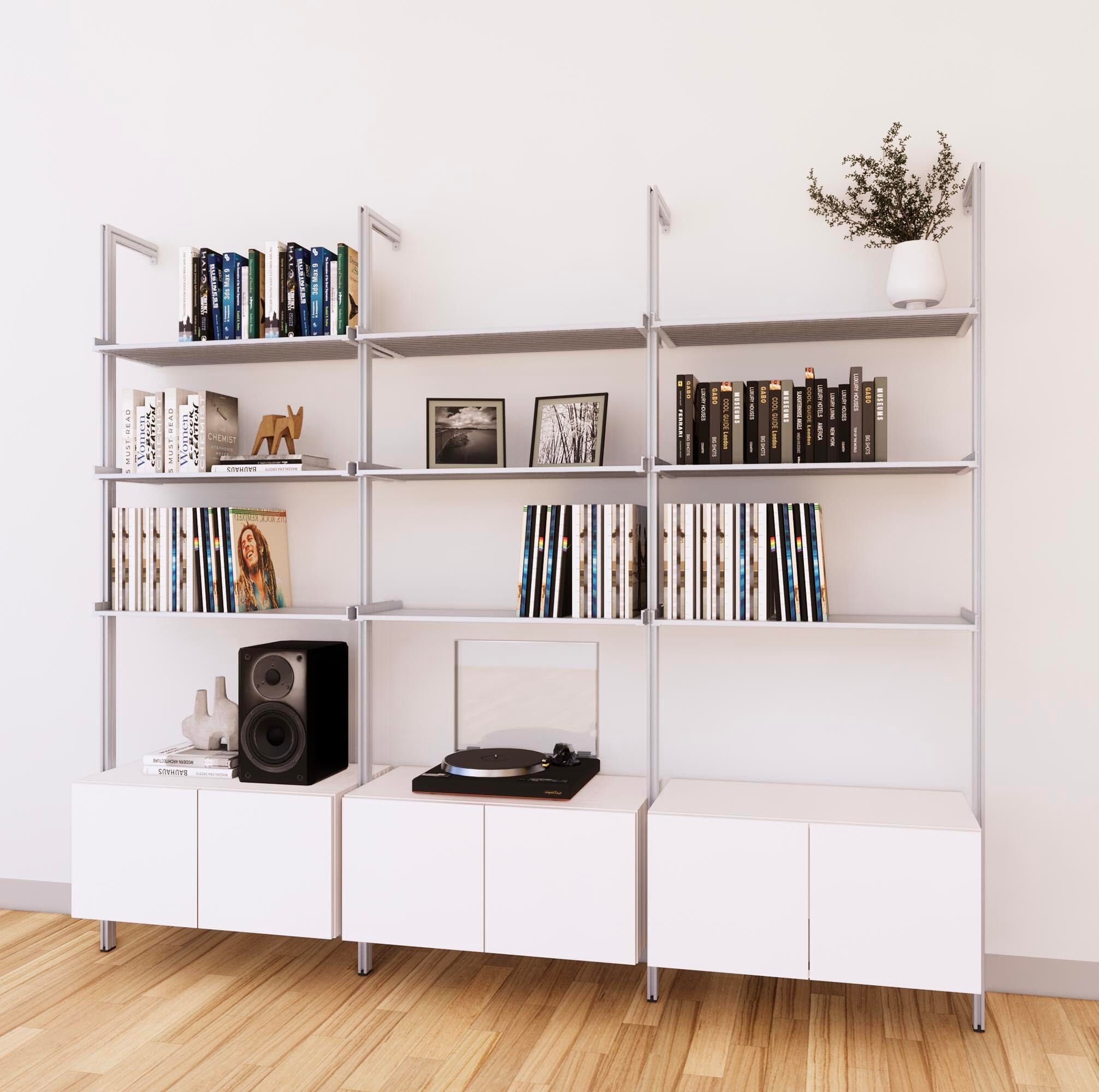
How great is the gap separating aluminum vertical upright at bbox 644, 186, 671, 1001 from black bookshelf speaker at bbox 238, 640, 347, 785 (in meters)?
0.92

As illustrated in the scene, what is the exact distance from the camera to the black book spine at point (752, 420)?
2619 mm

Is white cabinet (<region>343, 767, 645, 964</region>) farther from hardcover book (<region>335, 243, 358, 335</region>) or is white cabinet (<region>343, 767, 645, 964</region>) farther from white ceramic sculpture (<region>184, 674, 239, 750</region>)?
hardcover book (<region>335, 243, 358, 335</region>)

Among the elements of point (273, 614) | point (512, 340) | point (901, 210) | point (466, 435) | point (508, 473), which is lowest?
point (273, 614)

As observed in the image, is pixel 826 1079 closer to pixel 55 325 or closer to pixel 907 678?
pixel 907 678

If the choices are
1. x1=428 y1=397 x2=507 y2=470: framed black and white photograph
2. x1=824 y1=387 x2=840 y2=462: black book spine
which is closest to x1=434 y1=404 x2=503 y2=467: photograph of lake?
x1=428 y1=397 x2=507 y2=470: framed black and white photograph

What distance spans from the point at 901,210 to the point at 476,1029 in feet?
7.64

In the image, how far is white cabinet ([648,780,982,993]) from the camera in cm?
242

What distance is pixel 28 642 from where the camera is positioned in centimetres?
341

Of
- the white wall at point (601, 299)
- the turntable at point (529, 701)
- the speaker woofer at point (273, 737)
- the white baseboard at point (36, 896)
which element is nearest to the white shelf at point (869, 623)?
the white wall at point (601, 299)

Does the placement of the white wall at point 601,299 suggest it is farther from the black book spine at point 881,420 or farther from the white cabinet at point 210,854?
the white cabinet at point 210,854

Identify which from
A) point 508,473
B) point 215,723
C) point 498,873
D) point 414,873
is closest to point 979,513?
point 508,473

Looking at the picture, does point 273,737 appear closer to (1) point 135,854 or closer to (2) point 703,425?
(1) point 135,854

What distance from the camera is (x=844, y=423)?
2590 millimetres

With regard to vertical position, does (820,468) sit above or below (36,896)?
above
